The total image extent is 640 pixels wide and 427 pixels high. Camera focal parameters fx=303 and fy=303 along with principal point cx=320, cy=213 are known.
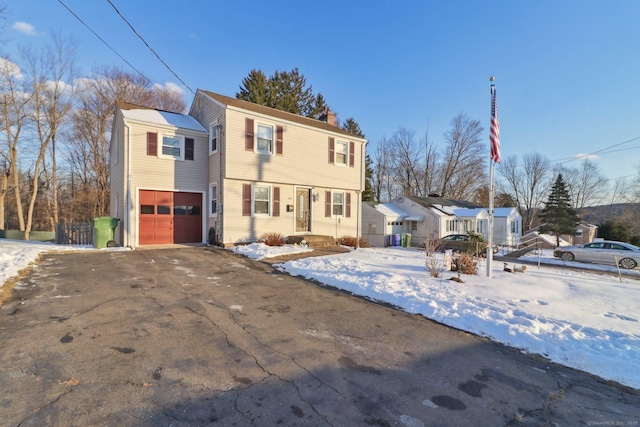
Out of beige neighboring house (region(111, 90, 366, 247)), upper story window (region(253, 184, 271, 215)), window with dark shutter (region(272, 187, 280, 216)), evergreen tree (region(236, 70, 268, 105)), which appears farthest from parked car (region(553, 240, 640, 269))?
evergreen tree (region(236, 70, 268, 105))

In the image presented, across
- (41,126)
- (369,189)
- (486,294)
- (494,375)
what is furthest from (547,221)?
(41,126)

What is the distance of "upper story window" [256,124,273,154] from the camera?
48.0ft

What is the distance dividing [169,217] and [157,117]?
15.7 ft

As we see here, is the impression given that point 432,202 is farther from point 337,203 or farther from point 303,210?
point 303,210

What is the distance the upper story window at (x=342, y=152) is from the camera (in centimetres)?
1785

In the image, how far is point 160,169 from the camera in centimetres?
1356

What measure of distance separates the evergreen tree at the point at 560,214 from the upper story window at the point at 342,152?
31.9 m

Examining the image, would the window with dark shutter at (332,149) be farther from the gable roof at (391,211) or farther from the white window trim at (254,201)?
the gable roof at (391,211)

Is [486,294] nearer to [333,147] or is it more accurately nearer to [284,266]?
[284,266]

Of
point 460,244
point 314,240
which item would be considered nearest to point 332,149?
point 314,240

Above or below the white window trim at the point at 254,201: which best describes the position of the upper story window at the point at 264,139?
above

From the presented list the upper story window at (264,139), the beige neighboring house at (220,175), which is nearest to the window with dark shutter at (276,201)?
the beige neighboring house at (220,175)

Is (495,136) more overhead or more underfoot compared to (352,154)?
more underfoot

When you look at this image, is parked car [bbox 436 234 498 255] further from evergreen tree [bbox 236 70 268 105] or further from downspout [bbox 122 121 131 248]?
evergreen tree [bbox 236 70 268 105]
